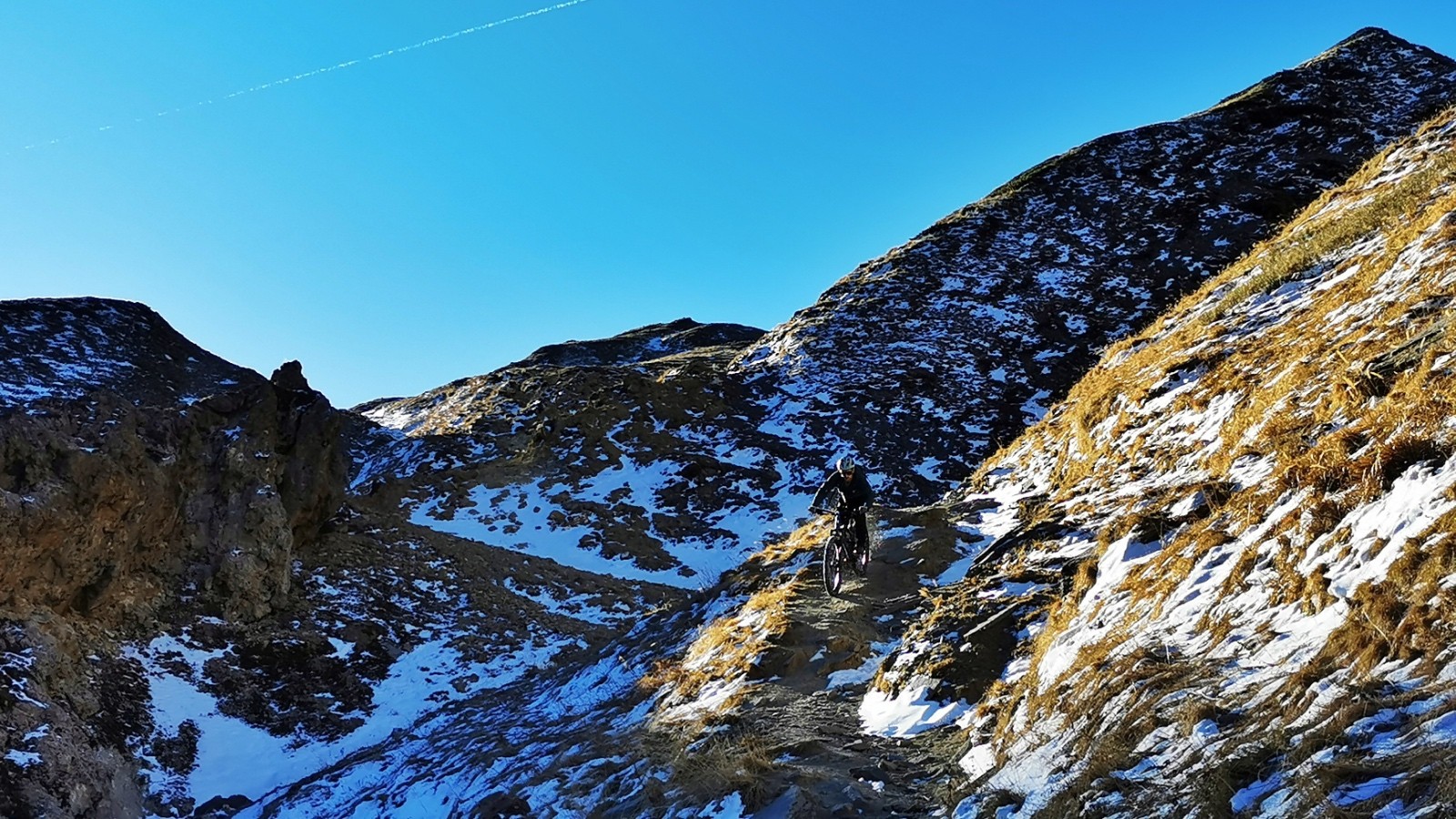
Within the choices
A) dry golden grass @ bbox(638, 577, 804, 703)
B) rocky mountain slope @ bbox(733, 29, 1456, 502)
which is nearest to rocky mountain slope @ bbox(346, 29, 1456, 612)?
rocky mountain slope @ bbox(733, 29, 1456, 502)

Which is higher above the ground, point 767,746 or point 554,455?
point 554,455

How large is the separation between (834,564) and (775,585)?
228 centimetres

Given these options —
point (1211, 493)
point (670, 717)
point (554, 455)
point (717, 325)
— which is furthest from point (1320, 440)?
point (717, 325)

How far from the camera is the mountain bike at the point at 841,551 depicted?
13969 mm

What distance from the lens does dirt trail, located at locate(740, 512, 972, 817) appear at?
7.32 meters

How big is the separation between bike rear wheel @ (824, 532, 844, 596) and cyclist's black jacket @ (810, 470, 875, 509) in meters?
0.60

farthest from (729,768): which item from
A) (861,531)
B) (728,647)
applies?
(861,531)

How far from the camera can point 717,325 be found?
95.1 metres

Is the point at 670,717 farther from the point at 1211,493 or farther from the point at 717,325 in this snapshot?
the point at 717,325

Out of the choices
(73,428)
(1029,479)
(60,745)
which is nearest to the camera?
(60,745)

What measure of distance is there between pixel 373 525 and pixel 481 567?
410cm

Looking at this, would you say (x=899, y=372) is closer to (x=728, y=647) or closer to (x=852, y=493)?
(x=852, y=493)

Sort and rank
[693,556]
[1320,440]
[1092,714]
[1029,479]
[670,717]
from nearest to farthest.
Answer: [1092,714], [1320,440], [670,717], [1029,479], [693,556]

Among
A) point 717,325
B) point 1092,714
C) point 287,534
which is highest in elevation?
point 717,325
